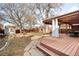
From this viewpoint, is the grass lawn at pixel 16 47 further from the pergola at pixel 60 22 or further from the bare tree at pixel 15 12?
the pergola at pixel 60 22

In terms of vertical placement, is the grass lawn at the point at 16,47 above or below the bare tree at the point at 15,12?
below

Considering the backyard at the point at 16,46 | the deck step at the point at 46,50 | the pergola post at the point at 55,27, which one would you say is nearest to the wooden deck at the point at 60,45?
the deck step at the point at 46,50

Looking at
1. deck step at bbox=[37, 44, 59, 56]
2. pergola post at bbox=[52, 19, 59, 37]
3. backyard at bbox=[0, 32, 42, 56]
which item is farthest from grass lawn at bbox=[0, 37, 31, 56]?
pergola post at bbox=[52, 19, 59, 37]

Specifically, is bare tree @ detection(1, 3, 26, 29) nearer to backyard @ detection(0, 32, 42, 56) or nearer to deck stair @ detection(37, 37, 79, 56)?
backyard @ detection(0, 32, 42, 56)

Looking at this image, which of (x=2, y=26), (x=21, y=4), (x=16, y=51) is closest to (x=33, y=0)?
(x=21, y=4)

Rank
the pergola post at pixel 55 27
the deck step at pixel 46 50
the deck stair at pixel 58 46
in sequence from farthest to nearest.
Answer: the pergola post at pixel 55 27
the deck step at pixel 46 50
the deck stair at pixel 58 46

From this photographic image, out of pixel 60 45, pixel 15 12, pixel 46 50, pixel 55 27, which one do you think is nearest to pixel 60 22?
pixel 55 27

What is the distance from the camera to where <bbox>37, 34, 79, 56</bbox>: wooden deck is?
3414 millimetres

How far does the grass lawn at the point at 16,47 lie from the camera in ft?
11.8

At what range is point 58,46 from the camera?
360 centimetres

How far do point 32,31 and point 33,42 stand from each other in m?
0.25

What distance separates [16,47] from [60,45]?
86 cm

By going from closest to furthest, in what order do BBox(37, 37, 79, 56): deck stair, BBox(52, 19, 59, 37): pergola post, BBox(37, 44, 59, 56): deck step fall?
1. BBox(37, 37, 79, 56): deck stair
2. BBox(37, 44, 59, 56): deck step
3. BBox(52, 19, 59, 37): pergola post

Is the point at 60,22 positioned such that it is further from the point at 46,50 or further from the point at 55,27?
the point at 46,50
